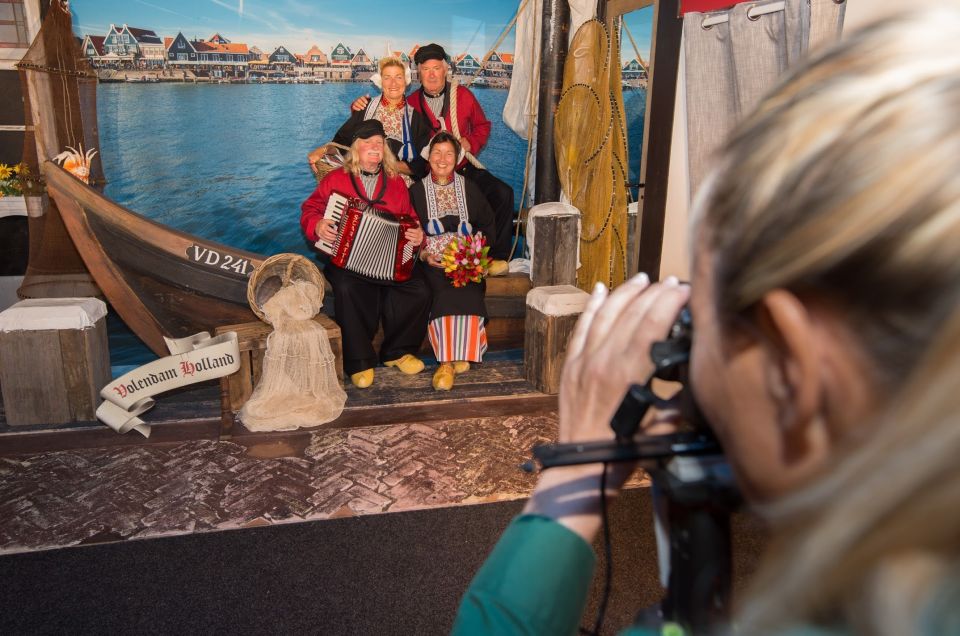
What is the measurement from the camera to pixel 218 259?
538cm

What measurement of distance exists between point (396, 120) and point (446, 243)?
55.9 inches

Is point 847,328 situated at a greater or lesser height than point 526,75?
lesser

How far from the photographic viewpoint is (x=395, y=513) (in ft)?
10.7

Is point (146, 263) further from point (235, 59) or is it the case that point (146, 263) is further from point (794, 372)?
point (794, 372)

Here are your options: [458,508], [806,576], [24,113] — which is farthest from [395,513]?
[24,113]

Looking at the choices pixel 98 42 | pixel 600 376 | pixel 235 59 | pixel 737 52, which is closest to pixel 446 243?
pixel 737 52

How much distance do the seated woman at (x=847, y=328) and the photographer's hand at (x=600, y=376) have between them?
0.20 m

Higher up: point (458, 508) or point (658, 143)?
point (658, 143)

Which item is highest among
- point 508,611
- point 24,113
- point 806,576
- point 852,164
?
point 24,113

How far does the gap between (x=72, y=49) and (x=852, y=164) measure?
22.7ft

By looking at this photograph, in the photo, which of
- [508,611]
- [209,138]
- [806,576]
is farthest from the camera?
[209,138]

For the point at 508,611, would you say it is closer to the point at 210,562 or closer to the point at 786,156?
the point at 786,156

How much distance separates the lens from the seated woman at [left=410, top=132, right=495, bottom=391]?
16.8 ft

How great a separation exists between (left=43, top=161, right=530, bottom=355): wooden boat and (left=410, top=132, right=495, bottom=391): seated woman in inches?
37.5
